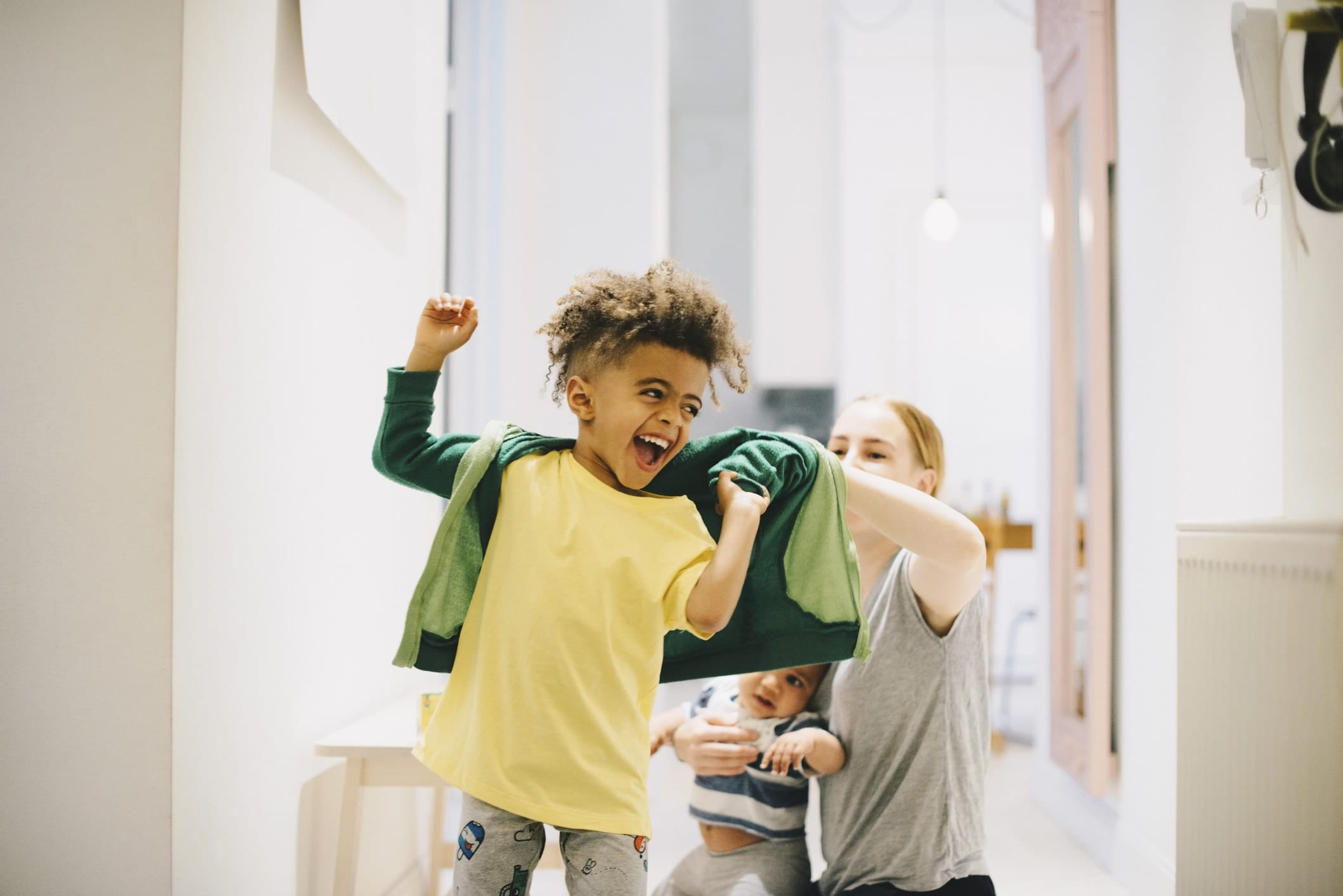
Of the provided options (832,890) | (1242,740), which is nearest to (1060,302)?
(1242,740)

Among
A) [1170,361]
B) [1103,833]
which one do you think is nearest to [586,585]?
[1170,361]

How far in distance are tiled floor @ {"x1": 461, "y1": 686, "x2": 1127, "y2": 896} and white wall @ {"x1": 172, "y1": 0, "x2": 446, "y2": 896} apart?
2.41ft

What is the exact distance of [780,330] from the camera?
444 cm

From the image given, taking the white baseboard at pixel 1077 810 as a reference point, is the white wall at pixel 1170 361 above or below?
above

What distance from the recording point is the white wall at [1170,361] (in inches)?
69.2

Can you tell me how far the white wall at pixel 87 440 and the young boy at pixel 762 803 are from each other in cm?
75

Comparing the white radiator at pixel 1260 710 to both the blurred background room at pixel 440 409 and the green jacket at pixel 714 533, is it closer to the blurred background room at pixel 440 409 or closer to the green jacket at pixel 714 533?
the blurred background room at pixel 440 409

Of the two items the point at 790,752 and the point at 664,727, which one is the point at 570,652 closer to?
the point at 790,752

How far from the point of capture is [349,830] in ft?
5.45

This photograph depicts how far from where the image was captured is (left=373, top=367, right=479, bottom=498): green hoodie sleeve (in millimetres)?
1131

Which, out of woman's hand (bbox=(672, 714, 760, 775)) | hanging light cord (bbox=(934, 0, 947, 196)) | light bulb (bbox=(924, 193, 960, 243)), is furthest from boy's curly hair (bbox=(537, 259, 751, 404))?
hanging light cord (bbox=(934, 0, 947, 196))

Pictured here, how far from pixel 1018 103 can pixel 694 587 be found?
177 inches

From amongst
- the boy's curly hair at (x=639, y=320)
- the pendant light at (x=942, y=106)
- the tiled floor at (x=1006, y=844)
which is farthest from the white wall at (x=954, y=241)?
the boy's curly hair at (x=639, y=320)

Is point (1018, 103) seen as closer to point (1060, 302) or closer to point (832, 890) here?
point (1060, 302)
